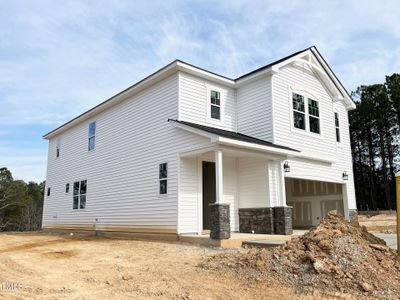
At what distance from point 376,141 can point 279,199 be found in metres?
32.1

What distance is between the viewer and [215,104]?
14578 millimetres

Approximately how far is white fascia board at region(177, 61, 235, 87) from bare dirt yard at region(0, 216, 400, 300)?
7.35 metres

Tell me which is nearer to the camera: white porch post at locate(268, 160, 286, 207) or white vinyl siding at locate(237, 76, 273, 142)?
white porch post at locate(268, 160, 286, 207)

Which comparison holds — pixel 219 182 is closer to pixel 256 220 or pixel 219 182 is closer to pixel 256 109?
pixel 256 220

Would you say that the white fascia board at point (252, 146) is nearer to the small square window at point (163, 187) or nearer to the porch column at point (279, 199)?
the porch column at point (279, 199)

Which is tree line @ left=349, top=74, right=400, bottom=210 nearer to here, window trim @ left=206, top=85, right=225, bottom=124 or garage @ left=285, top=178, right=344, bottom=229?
garage @ left=285, top=178, right=344, bottom=229

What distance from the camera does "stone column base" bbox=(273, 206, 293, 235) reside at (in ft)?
40.5

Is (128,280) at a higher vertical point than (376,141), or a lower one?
lower

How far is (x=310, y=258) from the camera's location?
6.68 m

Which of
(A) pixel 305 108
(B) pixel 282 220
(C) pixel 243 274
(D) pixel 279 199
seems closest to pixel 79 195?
(D) pixel 279 199

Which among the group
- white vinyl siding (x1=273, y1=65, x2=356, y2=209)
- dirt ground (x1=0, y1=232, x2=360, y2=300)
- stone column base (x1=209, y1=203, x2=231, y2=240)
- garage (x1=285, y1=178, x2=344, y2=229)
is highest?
white vinyl siding (x1=273, y1=65, x2=356, y2=209)

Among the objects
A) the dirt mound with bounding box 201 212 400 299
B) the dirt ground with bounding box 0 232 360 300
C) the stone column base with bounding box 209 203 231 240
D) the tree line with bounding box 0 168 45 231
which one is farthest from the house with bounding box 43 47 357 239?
the tree line with bounding box 0 168 45 231

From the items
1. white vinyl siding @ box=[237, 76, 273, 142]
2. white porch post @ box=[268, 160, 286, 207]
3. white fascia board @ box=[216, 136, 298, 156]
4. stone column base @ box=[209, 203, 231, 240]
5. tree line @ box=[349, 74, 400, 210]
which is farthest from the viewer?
tree line @ box=[349, 74, 400, 210]

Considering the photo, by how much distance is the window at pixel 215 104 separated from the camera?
14.5m
